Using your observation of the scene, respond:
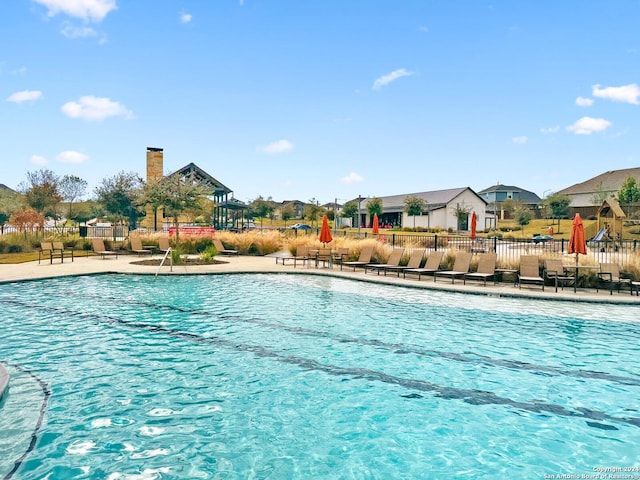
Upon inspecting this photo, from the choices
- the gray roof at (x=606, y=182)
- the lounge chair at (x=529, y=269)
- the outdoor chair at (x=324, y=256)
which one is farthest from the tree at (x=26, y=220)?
the gray roof at (x=606, y=182)

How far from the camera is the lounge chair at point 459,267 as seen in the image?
1375cm

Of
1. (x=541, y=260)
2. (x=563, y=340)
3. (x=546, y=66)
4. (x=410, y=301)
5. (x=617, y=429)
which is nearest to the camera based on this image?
(x=617, y=429)

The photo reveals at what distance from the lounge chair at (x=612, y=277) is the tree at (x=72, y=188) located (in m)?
62.6

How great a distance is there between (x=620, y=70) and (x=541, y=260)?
438 inches

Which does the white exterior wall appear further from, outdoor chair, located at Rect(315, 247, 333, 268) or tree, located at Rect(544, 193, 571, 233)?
outdoor chair, located at Rect(315, 247, 333, 268)

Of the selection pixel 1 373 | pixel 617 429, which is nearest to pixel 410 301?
pixel 617 429

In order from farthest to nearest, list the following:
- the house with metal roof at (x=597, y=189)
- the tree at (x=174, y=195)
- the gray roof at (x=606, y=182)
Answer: the gray roof at (x=606, y=182)
the house with metal roof at (x=597, y=189)
the tree at (x=174, y=195)

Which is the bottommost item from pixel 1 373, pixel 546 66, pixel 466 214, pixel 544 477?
pixel 544 477

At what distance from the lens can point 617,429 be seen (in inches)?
183

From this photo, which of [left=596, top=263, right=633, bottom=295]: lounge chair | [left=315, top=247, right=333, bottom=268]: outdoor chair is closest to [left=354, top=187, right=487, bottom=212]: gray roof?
[left=315, top=247, right=333, bottom=268]: outdoor chair

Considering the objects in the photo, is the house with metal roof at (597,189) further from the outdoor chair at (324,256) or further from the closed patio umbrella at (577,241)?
the closed patio umbrella at (577,241)

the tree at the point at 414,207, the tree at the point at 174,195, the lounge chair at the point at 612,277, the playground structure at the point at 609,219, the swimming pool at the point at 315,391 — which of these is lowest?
the swimming pool at the point at 315,391

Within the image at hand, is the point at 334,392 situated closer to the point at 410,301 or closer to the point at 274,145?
the point at 410,301

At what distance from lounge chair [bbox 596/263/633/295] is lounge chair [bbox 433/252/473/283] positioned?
3566 mm
